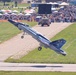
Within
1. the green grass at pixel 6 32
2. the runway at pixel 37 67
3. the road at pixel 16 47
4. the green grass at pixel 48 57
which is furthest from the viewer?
the green grass at pixel 6 32

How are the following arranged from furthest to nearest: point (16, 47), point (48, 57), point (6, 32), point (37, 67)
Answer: point (6, 32), point (16, 47), point (48, 57), point (37, 67)

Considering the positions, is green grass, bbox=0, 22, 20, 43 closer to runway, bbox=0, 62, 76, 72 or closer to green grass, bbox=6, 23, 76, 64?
green grass, bbox=6, 23, 76, 64

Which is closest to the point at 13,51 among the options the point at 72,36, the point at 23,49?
the point at 23,49

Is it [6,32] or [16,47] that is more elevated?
[16,47]

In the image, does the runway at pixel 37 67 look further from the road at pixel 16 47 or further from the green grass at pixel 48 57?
the road at pixel 16 47

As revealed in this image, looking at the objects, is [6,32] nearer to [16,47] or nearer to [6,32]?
[6,32]

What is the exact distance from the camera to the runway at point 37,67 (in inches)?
1601

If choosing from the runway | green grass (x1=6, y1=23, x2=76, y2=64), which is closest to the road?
green grass (x1=6, y1=23, x2=76, y2=64)

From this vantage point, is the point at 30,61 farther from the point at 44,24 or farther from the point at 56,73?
the point at 44,24

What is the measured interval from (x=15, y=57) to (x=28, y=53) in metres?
3.16

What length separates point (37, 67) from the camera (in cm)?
4169

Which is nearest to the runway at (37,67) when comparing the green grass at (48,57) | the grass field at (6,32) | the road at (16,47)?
the green grass at (48,57)

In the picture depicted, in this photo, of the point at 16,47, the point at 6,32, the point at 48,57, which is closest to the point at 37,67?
the point at 48,57

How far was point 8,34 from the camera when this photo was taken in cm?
6975
